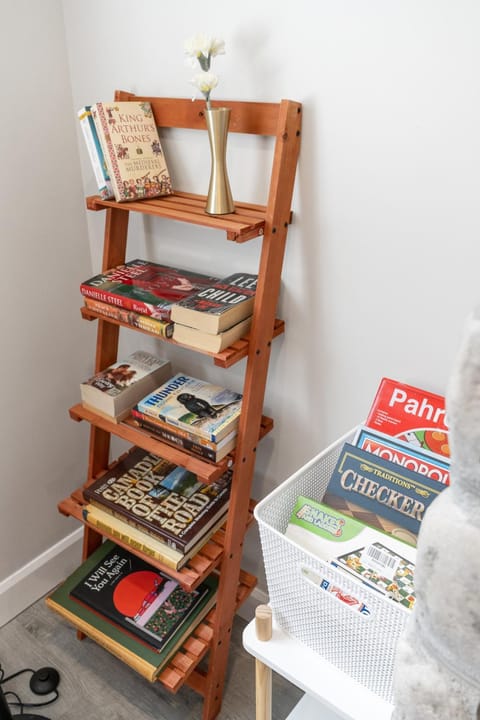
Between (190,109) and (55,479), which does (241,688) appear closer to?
(55,479)

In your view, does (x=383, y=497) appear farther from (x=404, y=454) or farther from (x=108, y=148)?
(x=108, y=148)

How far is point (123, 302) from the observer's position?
4.24 ft

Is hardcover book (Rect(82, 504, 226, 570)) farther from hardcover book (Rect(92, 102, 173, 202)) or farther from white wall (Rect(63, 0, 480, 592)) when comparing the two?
hardcover book (Rect(92, 102, 173, 202))

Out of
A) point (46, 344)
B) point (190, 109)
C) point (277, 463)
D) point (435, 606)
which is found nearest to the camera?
point (435, 606)

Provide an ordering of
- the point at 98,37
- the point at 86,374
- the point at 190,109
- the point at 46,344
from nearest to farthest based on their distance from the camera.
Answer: the point at 190,109 < the point at 98,37 < the point at 46,344 < the point at 86,374

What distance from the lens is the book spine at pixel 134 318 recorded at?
1.23m

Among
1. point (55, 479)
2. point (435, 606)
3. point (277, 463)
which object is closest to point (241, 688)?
point (277, 463)

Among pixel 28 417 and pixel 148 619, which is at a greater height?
pixel 28 417

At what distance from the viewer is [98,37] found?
1376 millimetres

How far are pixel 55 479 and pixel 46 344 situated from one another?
47cm

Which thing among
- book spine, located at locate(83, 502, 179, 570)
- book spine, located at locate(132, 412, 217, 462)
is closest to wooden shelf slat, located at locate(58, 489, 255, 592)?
book spine, located at locate(83, 502, 179, 570)

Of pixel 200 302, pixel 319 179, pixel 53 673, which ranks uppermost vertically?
pixel 319 179

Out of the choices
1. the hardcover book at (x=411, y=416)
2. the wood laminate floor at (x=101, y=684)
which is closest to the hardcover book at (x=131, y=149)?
the hardcover book at (x=411, y=416)

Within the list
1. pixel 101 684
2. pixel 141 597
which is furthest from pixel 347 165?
pixel 101 684
